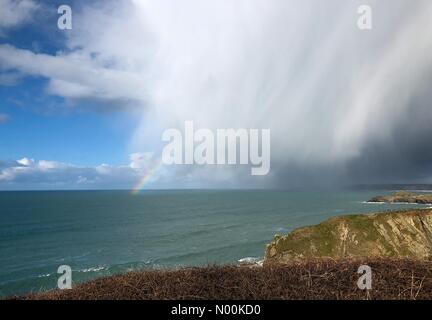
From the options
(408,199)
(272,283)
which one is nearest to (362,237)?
(272,283)

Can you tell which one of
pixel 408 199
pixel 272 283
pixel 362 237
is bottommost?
pixel 408 199

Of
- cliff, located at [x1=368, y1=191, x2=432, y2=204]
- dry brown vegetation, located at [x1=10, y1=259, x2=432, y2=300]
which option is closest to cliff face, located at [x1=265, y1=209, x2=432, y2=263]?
dry brown vegetation, located at [x1=10, y1=259, x2=432, y2=300]

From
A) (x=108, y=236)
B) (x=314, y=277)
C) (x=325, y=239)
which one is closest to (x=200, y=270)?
(x=314, y=277)

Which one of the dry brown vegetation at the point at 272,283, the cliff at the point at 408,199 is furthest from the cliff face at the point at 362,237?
the cliff at the point at 408,199

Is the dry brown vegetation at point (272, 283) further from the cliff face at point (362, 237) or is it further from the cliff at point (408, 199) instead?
the cliff at point (408, 199)

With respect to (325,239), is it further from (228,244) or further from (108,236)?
(108,236)

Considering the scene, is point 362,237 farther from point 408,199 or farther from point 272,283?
point 408,199

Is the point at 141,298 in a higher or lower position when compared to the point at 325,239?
higher
